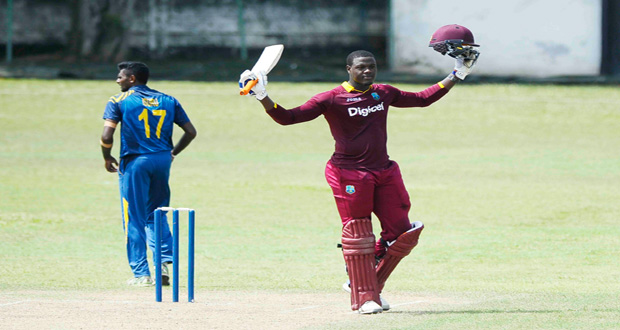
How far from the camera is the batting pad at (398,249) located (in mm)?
7727

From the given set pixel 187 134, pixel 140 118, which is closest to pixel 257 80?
pixel 140 118

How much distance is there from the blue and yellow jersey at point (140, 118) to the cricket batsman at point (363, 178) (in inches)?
86.2

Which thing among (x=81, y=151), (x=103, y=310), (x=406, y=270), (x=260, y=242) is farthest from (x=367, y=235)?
(x=81, y=151)

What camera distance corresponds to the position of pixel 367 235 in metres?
7.66

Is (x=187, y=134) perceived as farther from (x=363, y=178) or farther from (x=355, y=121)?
(x=363, y=178)

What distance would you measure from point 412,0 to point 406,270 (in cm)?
1945

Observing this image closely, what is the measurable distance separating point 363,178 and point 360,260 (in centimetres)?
61

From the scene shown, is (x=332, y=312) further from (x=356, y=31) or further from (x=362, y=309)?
(x=356, y=31)

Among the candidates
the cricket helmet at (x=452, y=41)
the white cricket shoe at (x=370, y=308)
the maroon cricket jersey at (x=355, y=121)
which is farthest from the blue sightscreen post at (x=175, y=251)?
the cricket helmet at (x=452, y=41)

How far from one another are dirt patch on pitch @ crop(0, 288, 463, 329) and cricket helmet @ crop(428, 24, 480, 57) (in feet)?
6.60

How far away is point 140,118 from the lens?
941 cm

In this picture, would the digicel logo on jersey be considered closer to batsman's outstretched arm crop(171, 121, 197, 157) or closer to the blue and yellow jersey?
the blue and yellow jersey

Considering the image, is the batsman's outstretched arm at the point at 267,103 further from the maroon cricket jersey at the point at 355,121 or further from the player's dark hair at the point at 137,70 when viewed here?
the player's dark hair at the point at 137,70

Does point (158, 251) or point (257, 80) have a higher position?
point (257, 80)
